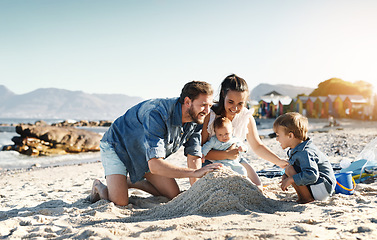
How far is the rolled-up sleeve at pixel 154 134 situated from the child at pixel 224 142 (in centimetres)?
79

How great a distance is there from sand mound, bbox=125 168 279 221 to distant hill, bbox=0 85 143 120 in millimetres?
95459

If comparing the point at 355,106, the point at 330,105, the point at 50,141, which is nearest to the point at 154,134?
the point at 50,141

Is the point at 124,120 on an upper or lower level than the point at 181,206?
upper

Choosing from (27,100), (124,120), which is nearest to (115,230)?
(124,120)

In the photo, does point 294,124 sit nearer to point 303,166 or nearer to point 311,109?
point 303,166

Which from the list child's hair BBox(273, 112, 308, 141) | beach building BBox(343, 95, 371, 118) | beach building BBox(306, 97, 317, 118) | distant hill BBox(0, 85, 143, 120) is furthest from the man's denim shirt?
distant hill BBox(0, 85, 143, 120)

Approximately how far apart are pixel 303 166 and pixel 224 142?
41.6 inches

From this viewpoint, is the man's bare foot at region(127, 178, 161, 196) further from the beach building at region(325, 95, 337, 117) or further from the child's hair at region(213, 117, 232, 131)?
the beach building at region(325, 95, 337, 117)

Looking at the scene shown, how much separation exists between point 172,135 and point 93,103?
140768 millimetres

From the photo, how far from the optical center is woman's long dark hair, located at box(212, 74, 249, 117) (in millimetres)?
3359

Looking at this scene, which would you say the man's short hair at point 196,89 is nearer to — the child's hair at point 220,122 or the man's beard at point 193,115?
the man's beard at point 193,115

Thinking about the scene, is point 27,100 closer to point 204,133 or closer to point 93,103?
point 93,103

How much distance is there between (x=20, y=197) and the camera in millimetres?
4305

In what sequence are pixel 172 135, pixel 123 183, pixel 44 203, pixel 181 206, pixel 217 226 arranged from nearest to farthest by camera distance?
pixel 217 226, pixel 181 206, pixel 172 135, pixel 123 183, pixel 44 203
